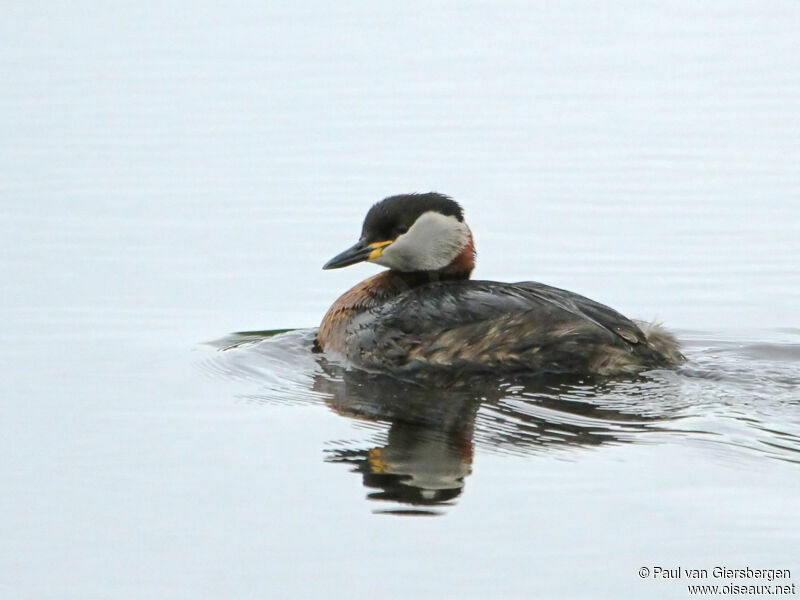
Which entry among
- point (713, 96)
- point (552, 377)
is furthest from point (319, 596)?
point (713, 96)

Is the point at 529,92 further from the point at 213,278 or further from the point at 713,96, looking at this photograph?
the point at 213,278

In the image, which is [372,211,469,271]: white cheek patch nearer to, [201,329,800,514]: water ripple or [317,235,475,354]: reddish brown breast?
[317,235,475,354]: reddish brown breast

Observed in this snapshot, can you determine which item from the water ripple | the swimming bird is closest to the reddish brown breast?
the swimming bird

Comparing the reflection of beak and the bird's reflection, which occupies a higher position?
the reflection of beak

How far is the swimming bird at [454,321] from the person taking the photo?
8.26m

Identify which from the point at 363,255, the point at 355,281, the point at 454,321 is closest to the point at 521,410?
the point at 454,321

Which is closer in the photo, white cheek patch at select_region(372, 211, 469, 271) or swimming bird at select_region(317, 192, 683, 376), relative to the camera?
swimming bird at select_region(317, 192, 683, 376)

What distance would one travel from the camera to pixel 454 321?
8352 millimetres

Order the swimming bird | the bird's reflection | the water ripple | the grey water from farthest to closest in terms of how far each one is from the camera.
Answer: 1. the swimming bird
2. the water ripple
3. the bird's reflection
4. the grey water

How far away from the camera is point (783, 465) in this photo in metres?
6.71

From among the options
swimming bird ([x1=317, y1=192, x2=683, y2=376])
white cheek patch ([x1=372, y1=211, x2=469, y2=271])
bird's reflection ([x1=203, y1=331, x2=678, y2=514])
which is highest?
white cheek patch ([x1=372, y1=211, x2=469, y2=271])

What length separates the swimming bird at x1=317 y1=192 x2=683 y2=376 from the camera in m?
8.26

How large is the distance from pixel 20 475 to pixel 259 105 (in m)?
10.8

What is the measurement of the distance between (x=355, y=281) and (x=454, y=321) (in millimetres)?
3032
